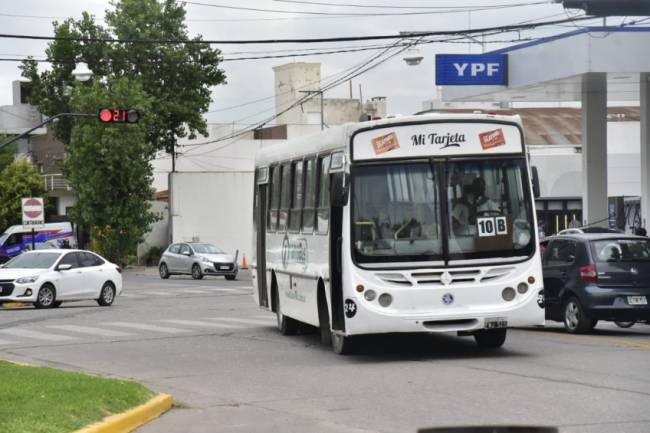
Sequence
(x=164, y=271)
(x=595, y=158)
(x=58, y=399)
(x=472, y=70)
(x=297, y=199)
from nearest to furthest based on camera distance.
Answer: (x=58, y=399), (x=297, y=199), (x=472, y=70), (x=595, y=158), (x=164, y=271)

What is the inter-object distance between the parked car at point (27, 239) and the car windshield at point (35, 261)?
3242 centimetres

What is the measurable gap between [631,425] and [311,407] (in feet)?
10.8

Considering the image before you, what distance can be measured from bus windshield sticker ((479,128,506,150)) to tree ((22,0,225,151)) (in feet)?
181

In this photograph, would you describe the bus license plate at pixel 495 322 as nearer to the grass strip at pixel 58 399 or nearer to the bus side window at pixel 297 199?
the bus side window at pixel 297 199

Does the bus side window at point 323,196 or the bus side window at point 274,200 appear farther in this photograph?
the bus side window at point 274,200

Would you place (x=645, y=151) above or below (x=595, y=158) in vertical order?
above

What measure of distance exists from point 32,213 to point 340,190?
30.6 m

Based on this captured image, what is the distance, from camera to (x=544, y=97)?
145 feet

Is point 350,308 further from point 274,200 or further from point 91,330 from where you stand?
point 91,330

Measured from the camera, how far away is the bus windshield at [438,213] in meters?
16.8

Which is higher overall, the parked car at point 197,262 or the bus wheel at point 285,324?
the bus wheel at point 285,324

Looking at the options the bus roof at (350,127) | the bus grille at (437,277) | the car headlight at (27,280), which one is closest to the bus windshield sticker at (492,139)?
the bus roof at (350,127)

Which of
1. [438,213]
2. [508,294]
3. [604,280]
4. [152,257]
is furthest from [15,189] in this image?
[508,294]

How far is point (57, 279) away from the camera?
31625mm
